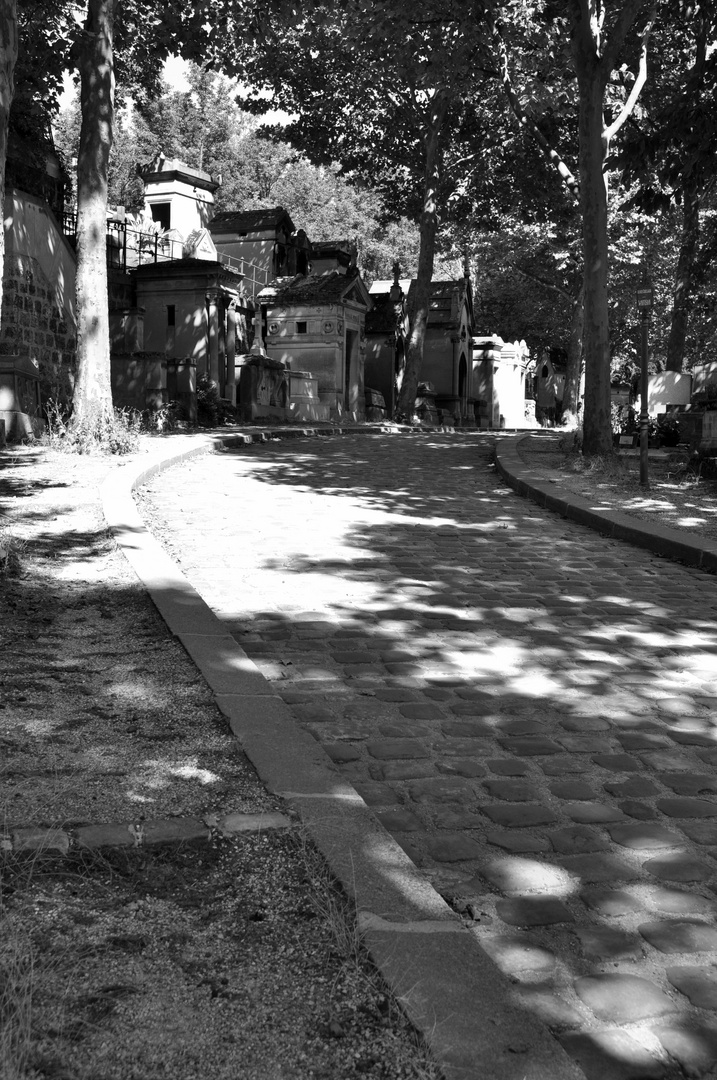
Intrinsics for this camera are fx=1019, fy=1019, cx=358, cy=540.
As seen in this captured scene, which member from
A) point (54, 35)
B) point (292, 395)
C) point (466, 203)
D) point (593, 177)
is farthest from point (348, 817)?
point (466, 203)

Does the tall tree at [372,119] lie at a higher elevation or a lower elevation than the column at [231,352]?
higher

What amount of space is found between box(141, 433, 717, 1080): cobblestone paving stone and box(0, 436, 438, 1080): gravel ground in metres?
0.45

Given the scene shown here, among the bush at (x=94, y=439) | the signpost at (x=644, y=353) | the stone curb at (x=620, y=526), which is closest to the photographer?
the stone curb at (x=620, y=526)

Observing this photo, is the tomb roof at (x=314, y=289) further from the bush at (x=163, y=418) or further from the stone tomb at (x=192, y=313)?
the bush at (x=163, y=418)

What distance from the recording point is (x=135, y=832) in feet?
9.38

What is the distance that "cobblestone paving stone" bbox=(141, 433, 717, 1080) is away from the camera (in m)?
2.51

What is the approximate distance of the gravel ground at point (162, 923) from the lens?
1.95m

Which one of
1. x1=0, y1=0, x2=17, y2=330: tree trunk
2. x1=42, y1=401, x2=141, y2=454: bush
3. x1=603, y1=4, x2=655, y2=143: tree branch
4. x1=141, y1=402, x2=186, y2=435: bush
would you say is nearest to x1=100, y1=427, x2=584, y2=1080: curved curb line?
x1=0, y1=0, x2=17, y2=330: tree trunk

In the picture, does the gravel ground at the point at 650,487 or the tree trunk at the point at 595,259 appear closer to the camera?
the gravel ground at the point at 650,487

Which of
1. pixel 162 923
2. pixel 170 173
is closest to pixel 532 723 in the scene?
pixel 162 923

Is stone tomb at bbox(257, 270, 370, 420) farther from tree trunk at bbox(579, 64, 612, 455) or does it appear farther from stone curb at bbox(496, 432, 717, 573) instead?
stone curb at bbox(496, 432, 717, 573)

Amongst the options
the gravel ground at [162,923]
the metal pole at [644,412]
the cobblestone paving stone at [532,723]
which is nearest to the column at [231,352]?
the metal pole at [644,412]

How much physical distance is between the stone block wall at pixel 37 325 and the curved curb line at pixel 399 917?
1647 cm

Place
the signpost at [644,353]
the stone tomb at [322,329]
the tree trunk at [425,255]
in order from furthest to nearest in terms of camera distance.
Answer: the stone tomb at [322,329]
the tree trunk at [425,255]
the signpost at [644,353]
